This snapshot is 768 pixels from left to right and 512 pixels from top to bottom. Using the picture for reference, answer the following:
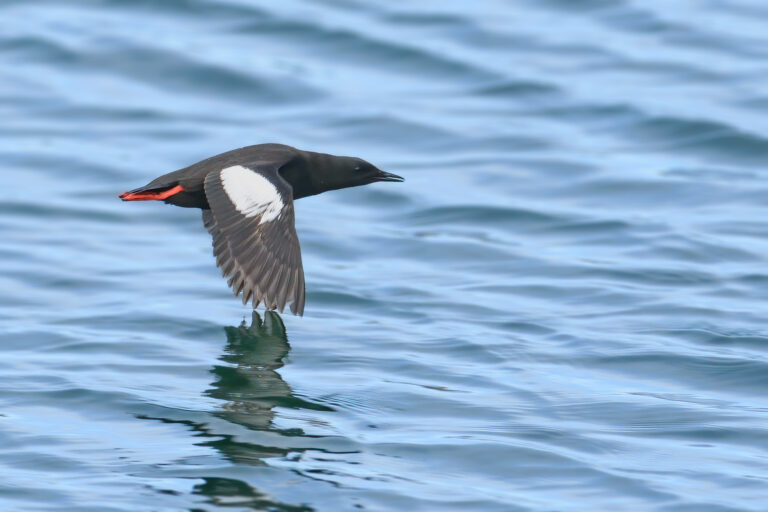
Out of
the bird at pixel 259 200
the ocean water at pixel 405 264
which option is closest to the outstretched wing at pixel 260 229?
the bird at pixel 259 200

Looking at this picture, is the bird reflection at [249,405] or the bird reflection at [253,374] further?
the bird reflection at [253,374]

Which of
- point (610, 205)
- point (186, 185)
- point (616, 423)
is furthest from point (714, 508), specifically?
point (610, 205)

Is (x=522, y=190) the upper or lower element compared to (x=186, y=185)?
upper

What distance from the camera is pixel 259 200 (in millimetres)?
7680

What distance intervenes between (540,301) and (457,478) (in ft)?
10.7

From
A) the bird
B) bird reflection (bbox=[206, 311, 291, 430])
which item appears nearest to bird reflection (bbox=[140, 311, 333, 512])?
bird reflection (bbox=[206, 311, 291, 430])

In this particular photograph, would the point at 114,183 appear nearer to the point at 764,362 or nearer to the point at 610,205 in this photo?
the point at 610,205

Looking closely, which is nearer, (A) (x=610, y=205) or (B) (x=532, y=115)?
(A) (x=610, y=205)

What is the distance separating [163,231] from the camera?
1164 centimetres

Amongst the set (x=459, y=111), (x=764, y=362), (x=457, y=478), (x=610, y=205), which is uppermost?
(x=459, y=111)

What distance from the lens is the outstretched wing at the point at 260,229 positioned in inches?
288

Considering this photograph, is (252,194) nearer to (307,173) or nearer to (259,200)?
(259,200)

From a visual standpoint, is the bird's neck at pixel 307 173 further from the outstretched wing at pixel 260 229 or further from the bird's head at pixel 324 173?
the outstretched wing at pixel 260 229

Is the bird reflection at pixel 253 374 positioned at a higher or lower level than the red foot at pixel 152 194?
lower
